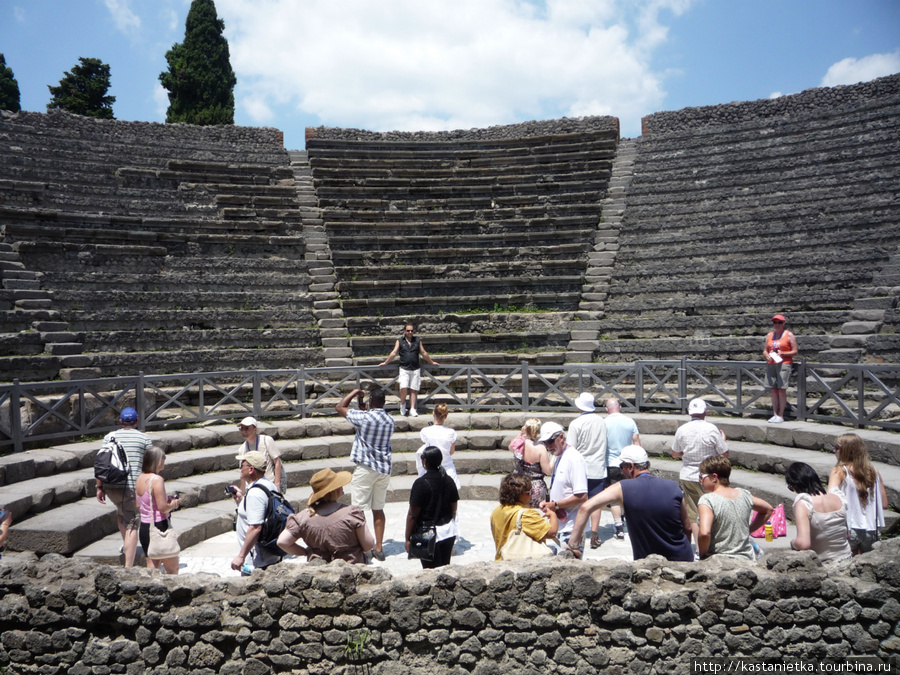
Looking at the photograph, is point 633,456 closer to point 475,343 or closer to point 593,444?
point 593,444

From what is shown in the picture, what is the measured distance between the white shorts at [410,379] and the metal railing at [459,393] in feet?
1.12

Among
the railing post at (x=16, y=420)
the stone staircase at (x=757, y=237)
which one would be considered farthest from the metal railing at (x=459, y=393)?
the stone staircase at (x=757, y=237)

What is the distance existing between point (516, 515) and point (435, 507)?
0.82m

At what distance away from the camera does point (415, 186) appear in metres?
17.1

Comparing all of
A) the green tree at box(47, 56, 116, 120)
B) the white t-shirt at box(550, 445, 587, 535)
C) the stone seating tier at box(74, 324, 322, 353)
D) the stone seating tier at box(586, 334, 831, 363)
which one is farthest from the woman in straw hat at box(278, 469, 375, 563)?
the green tree at box(47, 56, 116, 120)

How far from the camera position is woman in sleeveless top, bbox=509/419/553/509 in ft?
20.5

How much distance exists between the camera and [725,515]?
4812 millimetres

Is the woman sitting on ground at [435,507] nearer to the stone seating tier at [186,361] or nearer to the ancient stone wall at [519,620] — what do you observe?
the ancient stone wall at [519,620]

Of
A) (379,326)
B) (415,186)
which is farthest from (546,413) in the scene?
(415,186)

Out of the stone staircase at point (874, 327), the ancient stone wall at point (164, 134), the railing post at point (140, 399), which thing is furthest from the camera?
the ancient stone wall at point (164, 134)

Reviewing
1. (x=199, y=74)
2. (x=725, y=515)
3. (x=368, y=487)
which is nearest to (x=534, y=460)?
(x=368, y=487)

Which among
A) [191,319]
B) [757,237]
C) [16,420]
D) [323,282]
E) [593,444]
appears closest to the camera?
[593,444]

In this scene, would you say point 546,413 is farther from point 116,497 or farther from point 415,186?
point 415,186

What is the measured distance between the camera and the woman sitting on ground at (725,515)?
189 inches
